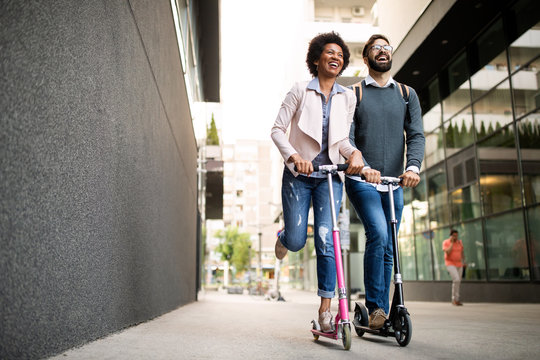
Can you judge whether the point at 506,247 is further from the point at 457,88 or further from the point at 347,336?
the point at 347,336

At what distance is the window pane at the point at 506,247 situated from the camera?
475 inches

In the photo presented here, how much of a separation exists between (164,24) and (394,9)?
1524 centimetres

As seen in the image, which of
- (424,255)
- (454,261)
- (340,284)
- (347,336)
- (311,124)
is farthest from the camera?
(424,255)

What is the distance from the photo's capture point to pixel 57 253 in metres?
2.22

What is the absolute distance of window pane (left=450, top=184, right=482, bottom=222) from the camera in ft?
47.1

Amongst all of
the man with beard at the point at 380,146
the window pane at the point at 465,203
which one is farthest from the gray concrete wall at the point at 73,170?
the window pane at the point at 465,203

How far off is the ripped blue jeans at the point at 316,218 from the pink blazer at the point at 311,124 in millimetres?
132

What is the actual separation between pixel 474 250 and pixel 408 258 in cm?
532

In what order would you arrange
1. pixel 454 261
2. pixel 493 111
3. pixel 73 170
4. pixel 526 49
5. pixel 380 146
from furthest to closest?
pixel 493 111 < pixel 454 261 < pixel 526 49 < pixel 380 146 < pixel 73 170

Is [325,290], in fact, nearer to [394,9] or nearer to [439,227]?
[439,227]

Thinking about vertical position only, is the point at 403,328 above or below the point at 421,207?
below

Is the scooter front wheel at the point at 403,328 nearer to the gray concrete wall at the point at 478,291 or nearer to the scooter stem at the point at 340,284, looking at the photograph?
the scooter stem at the point at 340,284

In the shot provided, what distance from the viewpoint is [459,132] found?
51.4 feet

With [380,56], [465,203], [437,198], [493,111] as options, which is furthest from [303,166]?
[437,198]
